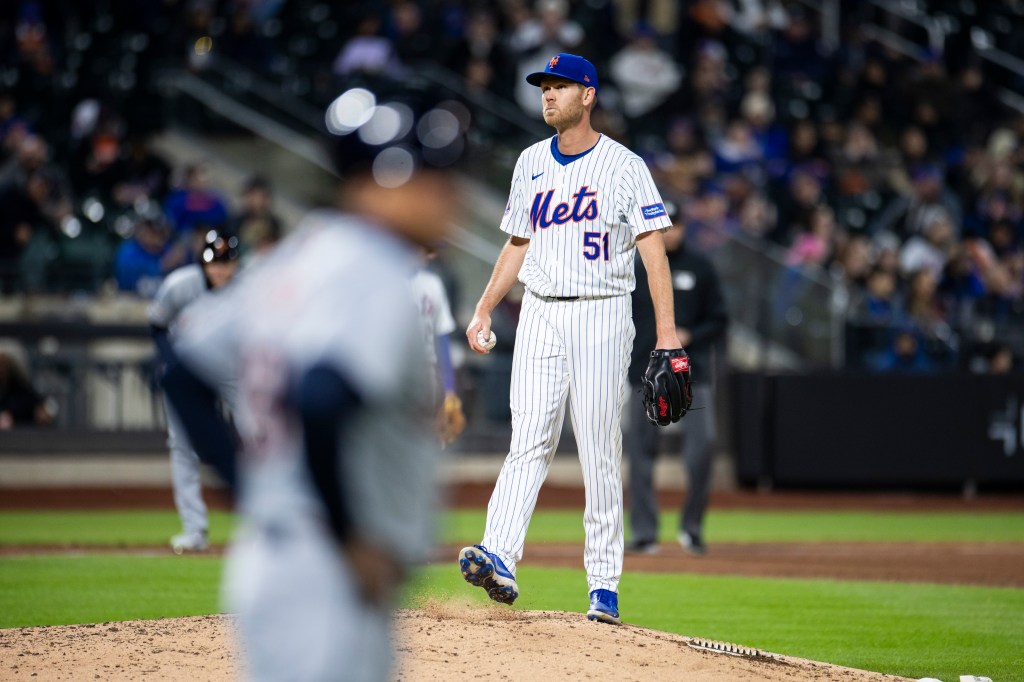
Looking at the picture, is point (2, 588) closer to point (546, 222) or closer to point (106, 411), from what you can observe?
point (546, 222)

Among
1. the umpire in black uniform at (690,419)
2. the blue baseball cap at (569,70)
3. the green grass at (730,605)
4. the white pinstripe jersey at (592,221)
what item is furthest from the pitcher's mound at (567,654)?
the umpire in black uniform at (690,419)

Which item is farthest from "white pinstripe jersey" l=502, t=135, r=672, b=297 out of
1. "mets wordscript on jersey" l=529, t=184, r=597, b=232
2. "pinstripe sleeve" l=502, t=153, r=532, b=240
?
"pinstripe sleeve" l=502, t=153, r=532, b=240

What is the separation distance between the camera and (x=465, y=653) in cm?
588

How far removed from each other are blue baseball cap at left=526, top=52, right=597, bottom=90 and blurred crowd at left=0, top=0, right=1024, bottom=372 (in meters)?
8.82

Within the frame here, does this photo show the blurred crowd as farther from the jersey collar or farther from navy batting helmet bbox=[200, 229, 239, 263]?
the jersey collar

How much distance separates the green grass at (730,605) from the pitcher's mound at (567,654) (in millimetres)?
458

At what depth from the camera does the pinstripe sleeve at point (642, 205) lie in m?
6.57

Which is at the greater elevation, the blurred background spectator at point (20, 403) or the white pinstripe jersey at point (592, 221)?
the white pinstripe jersey at point (592, 221)

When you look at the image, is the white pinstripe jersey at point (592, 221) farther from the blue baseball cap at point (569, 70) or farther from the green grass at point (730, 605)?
the green grass at point (730, 605)

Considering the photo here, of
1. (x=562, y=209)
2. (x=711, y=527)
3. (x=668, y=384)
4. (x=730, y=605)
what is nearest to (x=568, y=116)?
(x=562, y=209)

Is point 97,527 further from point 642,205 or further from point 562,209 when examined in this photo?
point 642,205

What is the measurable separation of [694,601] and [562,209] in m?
3.08

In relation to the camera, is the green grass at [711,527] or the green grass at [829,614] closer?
the green grass at [829,614]

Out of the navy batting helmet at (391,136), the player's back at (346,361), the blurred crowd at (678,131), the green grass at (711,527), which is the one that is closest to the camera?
the player's back at (346,361)
